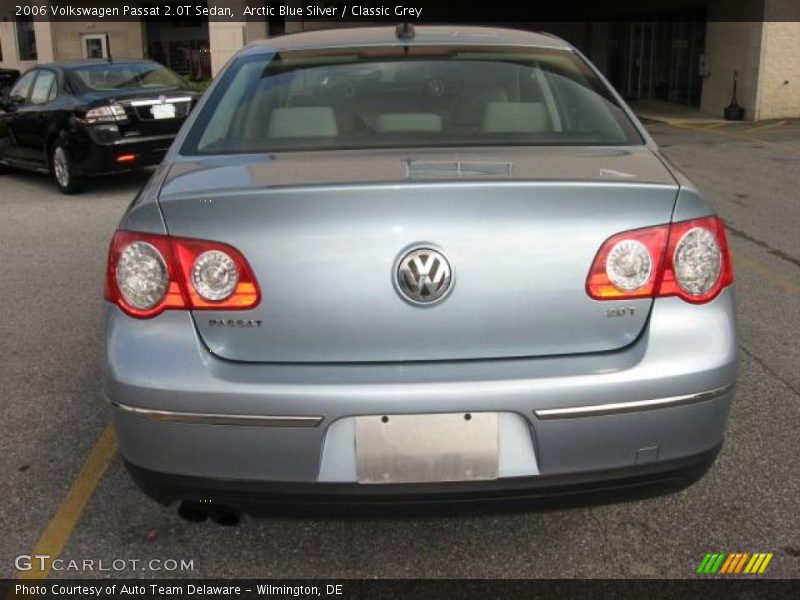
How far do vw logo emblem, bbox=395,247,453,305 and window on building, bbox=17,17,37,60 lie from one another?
3528 cm

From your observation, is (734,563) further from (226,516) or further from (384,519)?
(226,516)

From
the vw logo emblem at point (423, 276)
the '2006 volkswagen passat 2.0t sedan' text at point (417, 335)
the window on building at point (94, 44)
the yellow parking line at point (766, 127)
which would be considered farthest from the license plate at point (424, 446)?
the window on building at point (94, 44)

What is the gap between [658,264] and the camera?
227 cm

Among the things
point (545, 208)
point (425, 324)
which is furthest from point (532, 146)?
point (425, 324)

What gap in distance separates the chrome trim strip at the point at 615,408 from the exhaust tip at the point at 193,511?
97cm

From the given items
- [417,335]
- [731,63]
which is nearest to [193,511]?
[417,335]

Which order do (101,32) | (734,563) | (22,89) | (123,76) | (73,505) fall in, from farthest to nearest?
(101,32)
(22,89)
(123,76)
(73,505)
(734,563)

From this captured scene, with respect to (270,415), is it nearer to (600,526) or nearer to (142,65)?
(600,526)

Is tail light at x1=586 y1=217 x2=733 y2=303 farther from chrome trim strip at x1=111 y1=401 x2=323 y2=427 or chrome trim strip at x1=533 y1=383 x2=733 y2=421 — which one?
chrome trim strip at x1=111 y1=401 x2=323 y2=427

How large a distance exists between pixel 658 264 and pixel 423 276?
0.63 metres

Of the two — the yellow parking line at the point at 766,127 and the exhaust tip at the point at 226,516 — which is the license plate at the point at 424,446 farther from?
the yellow parking line at the point at 766,127

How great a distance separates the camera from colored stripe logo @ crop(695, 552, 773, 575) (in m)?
2.64

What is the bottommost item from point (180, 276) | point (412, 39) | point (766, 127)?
point (766, 127)

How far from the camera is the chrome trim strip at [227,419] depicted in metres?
2.17
